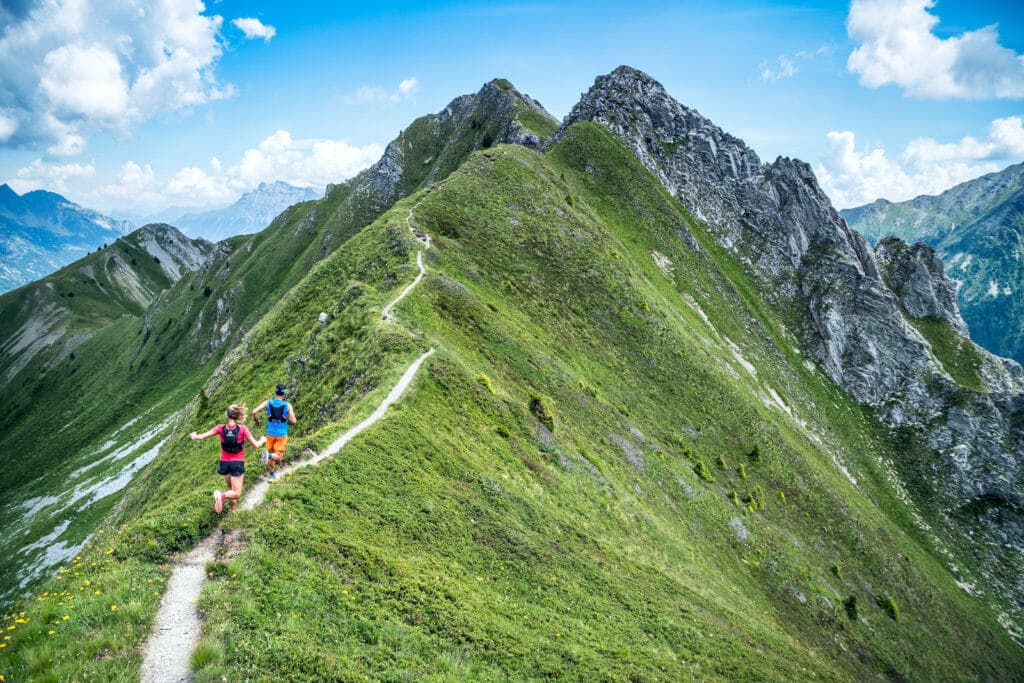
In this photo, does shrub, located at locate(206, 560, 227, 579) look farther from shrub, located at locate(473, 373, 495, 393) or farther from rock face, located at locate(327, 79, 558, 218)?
rock face, located at locate(327, 79, 558, 218)

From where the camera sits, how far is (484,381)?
3247cm

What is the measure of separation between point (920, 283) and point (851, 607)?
103 m

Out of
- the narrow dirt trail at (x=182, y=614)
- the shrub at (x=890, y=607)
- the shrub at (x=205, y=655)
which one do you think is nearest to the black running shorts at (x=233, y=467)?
the narrow dirt trail at (x=182, y=614)

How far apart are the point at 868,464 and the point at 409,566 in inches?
3442

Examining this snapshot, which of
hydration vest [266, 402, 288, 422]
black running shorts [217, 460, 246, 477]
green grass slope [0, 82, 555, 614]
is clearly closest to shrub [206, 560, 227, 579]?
black running shorts [217, 460, 246, 477]

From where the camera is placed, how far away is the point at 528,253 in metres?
58.2

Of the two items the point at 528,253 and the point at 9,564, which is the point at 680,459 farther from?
the point at 9,564

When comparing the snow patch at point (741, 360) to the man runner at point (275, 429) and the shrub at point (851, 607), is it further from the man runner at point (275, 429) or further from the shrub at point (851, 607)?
the man runner at point (275, 429)

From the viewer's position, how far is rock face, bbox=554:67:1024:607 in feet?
255

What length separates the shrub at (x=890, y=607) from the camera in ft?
153

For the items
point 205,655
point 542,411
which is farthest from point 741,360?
point 205,655

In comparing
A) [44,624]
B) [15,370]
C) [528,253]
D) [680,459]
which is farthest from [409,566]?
[15,370]

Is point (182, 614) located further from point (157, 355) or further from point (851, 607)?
point (157, 355)

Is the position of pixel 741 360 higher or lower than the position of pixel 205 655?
lower
